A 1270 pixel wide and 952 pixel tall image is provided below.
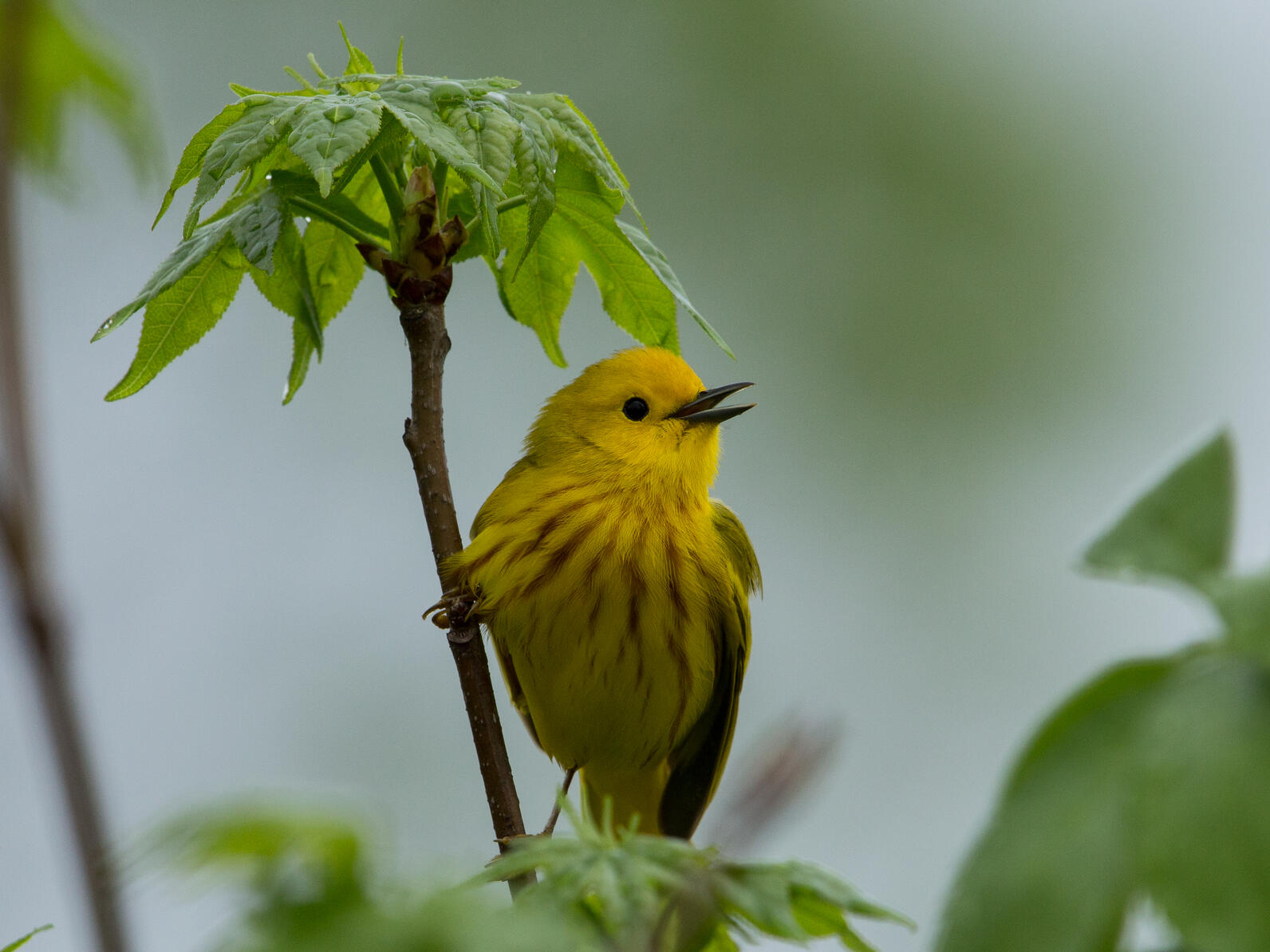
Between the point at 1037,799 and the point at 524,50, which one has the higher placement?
the point at 524,50

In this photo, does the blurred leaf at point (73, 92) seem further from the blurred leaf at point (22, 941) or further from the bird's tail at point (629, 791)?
the bird's tail at point (629, 791)

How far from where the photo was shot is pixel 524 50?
814 cm

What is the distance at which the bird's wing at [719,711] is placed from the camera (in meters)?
3.93

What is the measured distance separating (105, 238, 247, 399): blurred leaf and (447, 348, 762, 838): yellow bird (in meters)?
1.38

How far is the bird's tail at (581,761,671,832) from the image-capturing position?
4211 millimetres

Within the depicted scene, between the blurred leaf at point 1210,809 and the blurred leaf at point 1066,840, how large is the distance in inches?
0.7

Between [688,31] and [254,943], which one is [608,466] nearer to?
[254,943]

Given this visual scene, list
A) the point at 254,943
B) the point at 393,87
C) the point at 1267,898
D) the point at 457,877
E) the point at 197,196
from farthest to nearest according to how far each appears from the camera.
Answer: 1. the point at 393,87
2. the point at 197,196
3. the point at 457,877
4. the point at 254,943
5. the point at 1267,898

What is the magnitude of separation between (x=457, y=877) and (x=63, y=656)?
1.81ft

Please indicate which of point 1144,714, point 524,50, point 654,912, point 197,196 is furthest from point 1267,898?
point 524,50

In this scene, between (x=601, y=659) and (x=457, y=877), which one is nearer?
(x=457, y=877)

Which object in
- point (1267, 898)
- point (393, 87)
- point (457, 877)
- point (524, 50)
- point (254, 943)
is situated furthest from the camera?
point (524, 50)

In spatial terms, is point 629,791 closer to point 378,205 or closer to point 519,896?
point 378,205

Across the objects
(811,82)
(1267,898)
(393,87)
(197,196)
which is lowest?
(1267,898)
